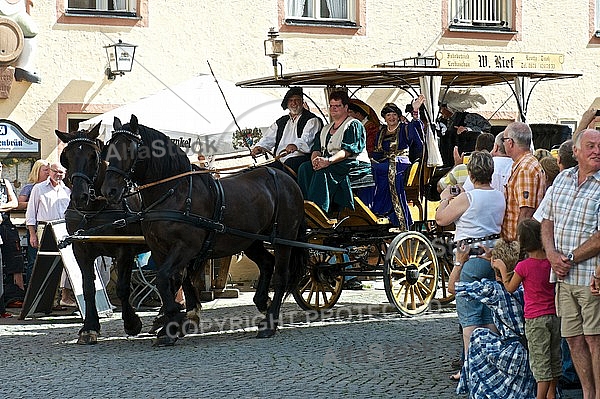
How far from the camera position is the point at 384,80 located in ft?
42.2

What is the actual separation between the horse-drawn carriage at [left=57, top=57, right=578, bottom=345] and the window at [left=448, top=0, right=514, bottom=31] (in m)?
5.52

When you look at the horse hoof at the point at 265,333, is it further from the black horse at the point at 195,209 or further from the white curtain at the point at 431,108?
the white curtain at the point at 431,108

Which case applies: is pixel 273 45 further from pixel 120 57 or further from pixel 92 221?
pixel 92 221

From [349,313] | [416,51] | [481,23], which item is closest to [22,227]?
[349,313]

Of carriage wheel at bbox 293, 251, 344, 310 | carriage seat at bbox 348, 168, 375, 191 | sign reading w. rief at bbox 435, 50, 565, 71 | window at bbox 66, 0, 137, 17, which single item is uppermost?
window at bbox 66, 0, 137, 17

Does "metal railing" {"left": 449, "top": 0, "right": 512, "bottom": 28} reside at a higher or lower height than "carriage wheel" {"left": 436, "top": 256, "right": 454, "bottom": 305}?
higher

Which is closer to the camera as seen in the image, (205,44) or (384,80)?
(384,80)

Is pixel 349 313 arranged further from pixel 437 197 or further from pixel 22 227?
pixel 22 227

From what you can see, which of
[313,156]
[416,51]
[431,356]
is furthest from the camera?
[416,51]

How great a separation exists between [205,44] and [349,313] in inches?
227

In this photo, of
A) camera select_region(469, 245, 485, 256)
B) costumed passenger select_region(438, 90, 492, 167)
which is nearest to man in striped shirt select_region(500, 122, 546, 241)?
camera select_region(469, 245, 485, 256)

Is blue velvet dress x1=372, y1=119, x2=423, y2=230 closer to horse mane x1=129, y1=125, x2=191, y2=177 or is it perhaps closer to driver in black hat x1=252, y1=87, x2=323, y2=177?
driver in black hat x1=252, y1=87, x2=323, y2=177

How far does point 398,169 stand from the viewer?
41.4ft

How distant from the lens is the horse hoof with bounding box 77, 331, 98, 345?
429 inches
